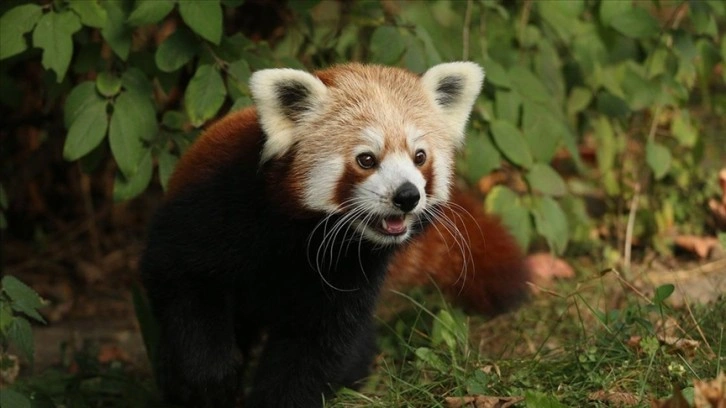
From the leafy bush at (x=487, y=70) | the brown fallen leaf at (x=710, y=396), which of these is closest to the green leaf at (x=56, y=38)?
the leafy bush at (x=487, y=70)

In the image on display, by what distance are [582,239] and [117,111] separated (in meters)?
2.70

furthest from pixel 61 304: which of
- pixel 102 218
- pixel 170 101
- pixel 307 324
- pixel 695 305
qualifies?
pixel 695 305

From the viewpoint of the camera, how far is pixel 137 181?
13.7ft

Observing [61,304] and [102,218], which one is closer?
[61,304]

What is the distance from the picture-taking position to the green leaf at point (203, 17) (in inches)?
155

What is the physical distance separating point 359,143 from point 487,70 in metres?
1.40

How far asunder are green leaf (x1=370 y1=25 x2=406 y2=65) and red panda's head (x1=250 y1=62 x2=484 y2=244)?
2.10 feet

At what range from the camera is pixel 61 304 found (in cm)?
588

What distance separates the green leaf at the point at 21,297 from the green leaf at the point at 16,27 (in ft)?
2.94

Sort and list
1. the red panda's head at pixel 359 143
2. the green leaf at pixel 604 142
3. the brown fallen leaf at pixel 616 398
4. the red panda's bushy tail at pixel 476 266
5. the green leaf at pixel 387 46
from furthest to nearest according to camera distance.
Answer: the green leaf at pixel 604 142 < the red panda's bushy tail at pixel 476 266 < the green leaf at pixel 387 46 < the red panda's head at pixel 359 143 < the brown fallen leaf at pixel 616 398

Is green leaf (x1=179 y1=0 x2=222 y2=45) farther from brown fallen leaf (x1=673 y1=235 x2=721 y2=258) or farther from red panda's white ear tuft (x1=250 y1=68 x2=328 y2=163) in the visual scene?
brown fallen leaf (x1=673 y1=235 x2=721 y2=258)

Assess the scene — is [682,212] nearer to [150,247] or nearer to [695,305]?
[695,305]

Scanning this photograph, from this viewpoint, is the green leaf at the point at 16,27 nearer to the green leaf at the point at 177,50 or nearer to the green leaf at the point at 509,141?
the green leaf at the point at 177,50

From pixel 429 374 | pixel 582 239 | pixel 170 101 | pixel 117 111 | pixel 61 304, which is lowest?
pixel 61 304
